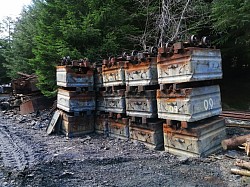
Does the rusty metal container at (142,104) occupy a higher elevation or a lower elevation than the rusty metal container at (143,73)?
lower

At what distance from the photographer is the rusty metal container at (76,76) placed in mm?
6125

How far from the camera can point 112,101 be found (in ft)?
19.2

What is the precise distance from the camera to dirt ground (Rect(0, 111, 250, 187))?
3361 mm

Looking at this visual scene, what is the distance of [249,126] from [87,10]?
6.64 metres

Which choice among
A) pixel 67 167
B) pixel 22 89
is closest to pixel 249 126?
pixel 67 167

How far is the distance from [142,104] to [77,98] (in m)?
2.00

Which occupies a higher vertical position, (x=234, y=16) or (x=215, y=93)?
(x=234, y=16)

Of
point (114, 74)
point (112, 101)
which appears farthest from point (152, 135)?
point (114, 74)

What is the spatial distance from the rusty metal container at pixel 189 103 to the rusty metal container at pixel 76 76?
245 centimetres

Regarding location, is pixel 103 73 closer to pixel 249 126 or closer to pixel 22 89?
pixel 249 126

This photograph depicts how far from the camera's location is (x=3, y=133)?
7125 millimetres

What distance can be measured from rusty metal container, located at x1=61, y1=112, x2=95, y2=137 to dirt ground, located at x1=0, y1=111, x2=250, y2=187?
1.98ft

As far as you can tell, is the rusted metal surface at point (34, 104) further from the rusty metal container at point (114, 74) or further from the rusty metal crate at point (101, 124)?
the rusty metal container at point (114, 74)

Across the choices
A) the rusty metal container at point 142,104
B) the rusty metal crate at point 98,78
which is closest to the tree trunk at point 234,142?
the rusty metal container at point 142,104
